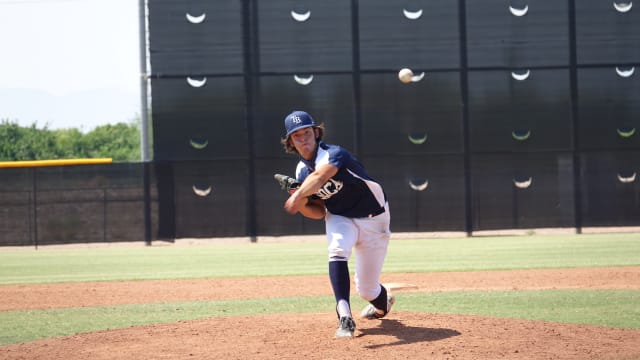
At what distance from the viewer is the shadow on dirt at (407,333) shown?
5.93 meters

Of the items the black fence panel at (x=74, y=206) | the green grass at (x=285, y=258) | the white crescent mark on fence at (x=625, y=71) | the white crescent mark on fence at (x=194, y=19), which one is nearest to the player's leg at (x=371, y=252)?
the green grass at (x=285, y=258)

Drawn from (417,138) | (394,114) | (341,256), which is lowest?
(341,256)

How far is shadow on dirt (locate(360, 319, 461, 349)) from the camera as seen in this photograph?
5934mm

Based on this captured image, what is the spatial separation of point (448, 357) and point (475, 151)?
16.7 m

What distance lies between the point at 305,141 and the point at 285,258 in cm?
993

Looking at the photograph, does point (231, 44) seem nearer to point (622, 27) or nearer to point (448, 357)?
point (622, 27)

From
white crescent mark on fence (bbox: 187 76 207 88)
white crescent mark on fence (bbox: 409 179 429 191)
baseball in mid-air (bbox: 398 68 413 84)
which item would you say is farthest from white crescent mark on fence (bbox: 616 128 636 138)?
white crescent mark on fence (bbox: 187 76 207 88)

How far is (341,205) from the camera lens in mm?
6246

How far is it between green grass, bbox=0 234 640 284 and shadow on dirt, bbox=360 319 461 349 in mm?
6128

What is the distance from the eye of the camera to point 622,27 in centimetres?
2189

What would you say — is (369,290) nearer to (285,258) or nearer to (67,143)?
(285,258)

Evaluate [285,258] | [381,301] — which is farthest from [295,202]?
[285,258]

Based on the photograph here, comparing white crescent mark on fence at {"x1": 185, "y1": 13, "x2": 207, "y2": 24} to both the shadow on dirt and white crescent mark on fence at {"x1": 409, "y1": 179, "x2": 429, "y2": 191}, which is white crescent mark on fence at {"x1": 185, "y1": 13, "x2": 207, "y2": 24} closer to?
white crescent mark on fence at {"x1": 409, "y1": 179, "x2": 429, "y2": 191}

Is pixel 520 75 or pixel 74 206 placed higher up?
pixel 520 75
